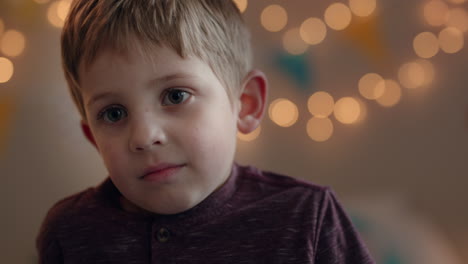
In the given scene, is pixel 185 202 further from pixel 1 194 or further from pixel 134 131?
pixel 1 194

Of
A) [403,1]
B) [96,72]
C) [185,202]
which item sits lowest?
[185,202]

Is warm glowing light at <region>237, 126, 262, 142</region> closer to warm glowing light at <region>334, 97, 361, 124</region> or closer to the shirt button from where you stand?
warm glowing light at <region>334, 97, 361, 124</region>

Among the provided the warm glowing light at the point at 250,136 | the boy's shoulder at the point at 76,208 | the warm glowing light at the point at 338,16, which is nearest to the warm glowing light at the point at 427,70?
the warm glowing light at the point at 338,16

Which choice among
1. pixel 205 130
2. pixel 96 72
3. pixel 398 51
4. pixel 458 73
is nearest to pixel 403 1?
pixel 398 51

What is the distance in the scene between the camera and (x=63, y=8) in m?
1.33

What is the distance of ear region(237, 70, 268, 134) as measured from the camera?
1.07 m

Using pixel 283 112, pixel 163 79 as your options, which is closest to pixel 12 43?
pixel 163 79

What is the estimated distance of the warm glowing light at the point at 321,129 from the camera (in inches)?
56.0

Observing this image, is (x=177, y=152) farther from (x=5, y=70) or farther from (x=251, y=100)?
(x=5, y=70)

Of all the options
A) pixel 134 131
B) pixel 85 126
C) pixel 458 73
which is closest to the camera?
pixel 134 131

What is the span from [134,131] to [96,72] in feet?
0.41

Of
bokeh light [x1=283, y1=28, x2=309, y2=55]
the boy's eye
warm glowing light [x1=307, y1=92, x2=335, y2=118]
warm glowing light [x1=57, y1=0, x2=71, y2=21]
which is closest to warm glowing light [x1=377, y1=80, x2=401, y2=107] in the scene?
warm glowing light [x1=307, y1=92, x2=335, y2=118]

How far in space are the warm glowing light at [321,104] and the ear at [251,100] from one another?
0.36 meters

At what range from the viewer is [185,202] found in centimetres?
94
